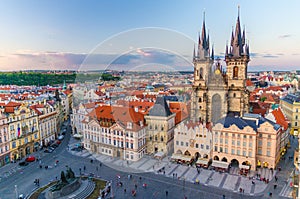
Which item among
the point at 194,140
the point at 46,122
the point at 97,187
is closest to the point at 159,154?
the point at 194,140

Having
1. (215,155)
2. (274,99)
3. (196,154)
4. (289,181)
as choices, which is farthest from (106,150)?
(274,99)

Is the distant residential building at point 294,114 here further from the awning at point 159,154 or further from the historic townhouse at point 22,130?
the historic townhouse at point 22,130

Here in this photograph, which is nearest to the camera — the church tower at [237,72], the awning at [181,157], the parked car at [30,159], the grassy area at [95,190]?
the grassy area at [95,190]

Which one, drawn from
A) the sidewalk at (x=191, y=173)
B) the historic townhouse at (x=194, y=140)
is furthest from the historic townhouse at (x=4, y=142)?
the historic townhouse at (x=194, y=140)

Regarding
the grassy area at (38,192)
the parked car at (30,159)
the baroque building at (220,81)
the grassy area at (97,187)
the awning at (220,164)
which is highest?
the baroque building at (220,81)

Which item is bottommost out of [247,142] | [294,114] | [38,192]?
[38,192]

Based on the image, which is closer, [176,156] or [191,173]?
[191,173]

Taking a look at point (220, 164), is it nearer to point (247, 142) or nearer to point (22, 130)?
point (247, 142)

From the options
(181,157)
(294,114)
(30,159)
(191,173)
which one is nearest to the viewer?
(191,173)
